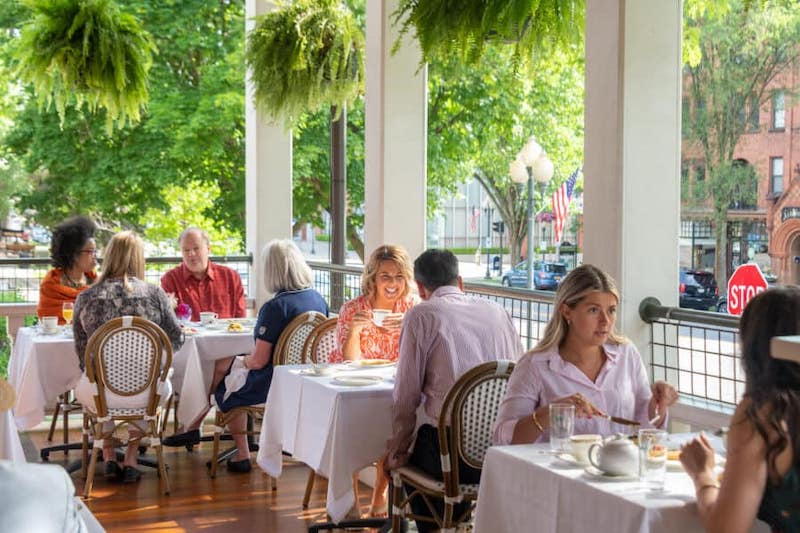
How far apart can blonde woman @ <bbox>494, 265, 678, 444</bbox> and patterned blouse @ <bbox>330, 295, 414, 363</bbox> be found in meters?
1.61

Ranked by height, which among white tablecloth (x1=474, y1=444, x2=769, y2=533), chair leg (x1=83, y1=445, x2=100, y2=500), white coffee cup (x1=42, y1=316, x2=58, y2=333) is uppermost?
white coffee cup (x1=42, y1=316, x2=58, y2=333)

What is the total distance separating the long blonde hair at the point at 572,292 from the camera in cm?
316

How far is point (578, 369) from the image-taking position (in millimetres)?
3191

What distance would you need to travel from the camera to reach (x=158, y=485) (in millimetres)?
5566

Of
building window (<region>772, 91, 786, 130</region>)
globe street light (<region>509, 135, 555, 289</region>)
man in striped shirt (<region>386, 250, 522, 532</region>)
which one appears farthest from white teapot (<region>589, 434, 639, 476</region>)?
building window (<region>772, 91, 786, 130</region>)

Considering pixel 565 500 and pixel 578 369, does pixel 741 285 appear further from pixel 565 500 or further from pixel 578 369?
pixel 565 500

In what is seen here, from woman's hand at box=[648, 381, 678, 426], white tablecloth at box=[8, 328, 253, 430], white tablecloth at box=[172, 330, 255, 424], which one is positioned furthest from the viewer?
white tablecloth at box=[172, 330, 255, 424]

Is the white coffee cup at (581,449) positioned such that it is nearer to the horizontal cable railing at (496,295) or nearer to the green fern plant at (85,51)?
the horizontal cable railing at (496,295)

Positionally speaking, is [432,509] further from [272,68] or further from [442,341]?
[272,68]

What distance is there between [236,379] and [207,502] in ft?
2.22

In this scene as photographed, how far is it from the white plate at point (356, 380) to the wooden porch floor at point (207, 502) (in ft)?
2.92

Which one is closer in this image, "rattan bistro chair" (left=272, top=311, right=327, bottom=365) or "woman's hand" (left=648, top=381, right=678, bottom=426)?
"woman's hand" (left=648, top=381, right=678, bottom=426)

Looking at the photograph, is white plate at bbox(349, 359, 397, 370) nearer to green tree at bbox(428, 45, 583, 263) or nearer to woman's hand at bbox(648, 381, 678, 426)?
woman's hand at bbox(648, 381, 678, 426)

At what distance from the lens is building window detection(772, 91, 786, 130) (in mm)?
21656
